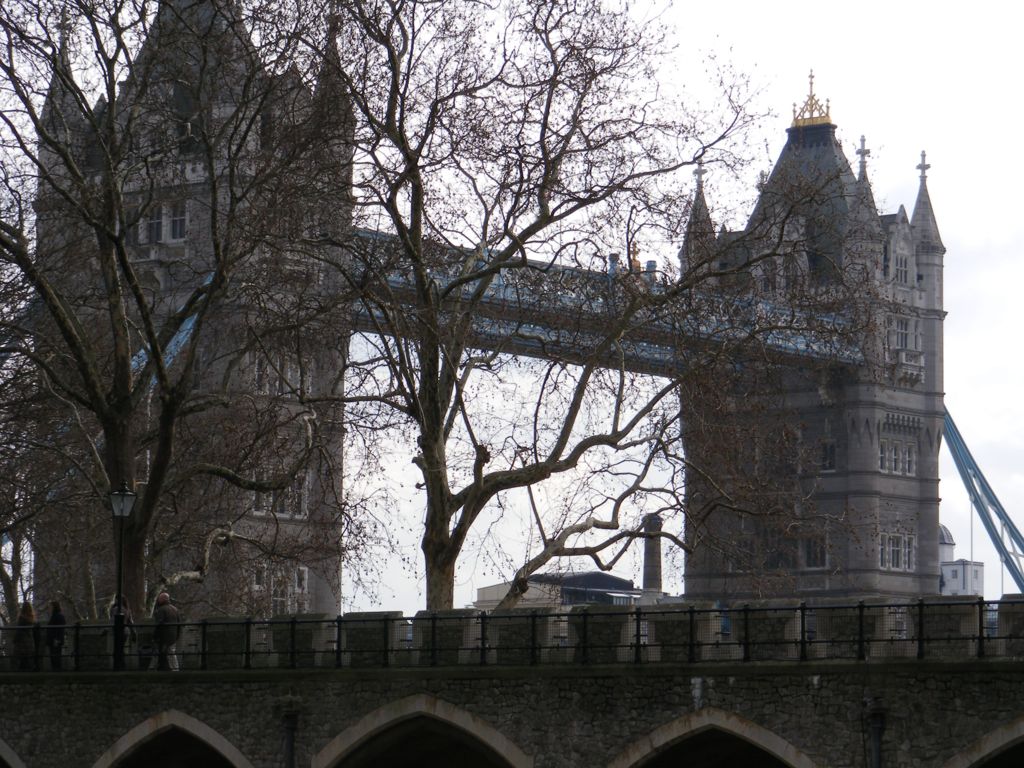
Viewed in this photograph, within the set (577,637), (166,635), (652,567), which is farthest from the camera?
(652,567)

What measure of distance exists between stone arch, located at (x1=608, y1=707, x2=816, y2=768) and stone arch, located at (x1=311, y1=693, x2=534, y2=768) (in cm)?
142

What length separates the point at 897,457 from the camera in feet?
347

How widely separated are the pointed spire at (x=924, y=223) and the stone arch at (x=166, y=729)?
8577 centimetres

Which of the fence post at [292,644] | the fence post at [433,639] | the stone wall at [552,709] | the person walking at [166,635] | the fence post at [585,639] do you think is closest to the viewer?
the stone wall at [552,709]

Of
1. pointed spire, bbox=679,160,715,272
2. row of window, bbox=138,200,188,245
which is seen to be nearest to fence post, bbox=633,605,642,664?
pointed spire, bbox=679,160,715,272

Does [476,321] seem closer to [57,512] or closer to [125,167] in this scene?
[125,167]

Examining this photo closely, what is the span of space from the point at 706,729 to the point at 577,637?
229cm

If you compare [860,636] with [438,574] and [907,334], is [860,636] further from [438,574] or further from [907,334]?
[907,334]

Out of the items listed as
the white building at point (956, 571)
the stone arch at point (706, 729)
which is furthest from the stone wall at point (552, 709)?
the white building at point (956, 571)

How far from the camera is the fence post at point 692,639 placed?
79.8ft

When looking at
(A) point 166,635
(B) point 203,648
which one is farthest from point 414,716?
(A) point 166,635

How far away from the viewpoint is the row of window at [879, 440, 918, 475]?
105 meters

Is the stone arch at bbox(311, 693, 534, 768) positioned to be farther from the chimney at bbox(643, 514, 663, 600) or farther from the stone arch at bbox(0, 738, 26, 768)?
the chimney at bbox(643, 514, 663, 600)

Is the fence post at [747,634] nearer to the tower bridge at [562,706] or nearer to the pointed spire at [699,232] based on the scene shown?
the tower bridge at [562,706]
